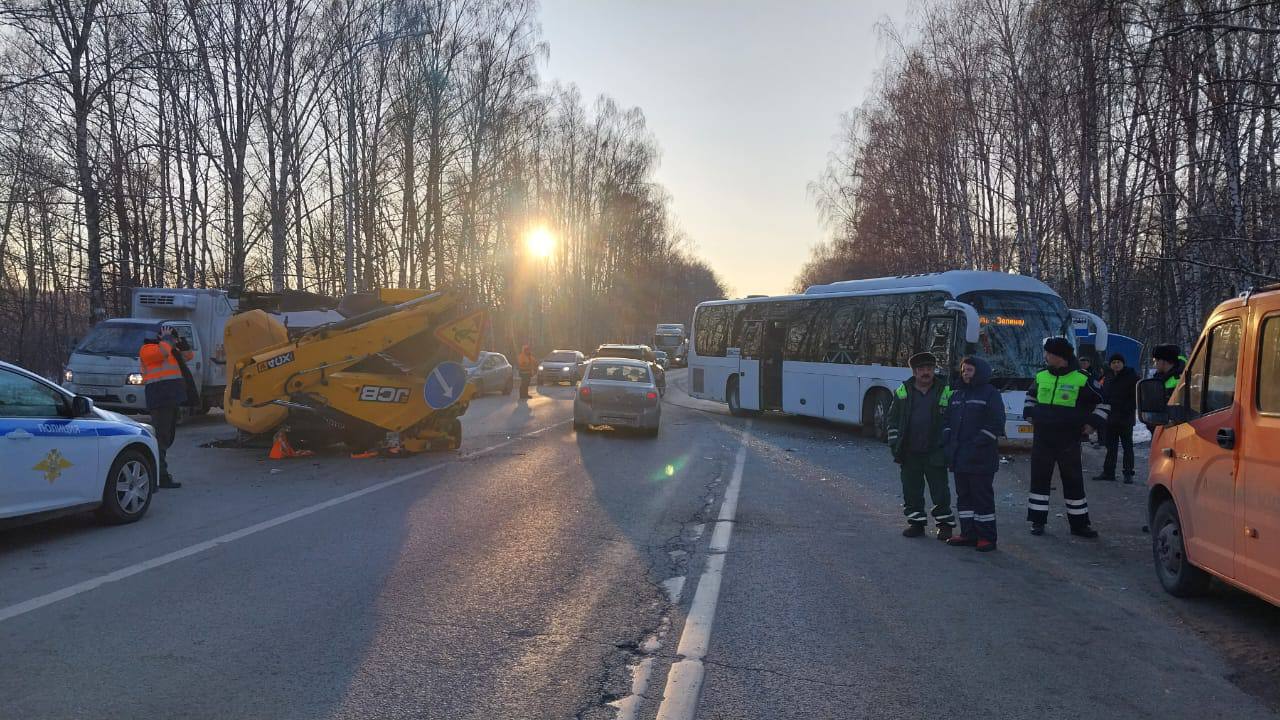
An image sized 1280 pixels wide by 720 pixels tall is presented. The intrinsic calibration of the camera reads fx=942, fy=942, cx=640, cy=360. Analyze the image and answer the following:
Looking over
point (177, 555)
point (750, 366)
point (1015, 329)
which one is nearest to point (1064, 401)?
point (177, 555)

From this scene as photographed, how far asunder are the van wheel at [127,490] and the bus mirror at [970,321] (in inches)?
513

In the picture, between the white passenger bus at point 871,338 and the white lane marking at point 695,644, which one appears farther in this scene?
the white passenger bus at point 871,338

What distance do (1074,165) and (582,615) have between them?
87.4ft

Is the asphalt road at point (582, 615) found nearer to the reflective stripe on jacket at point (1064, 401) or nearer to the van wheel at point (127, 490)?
the van wheel at point (127, 490)

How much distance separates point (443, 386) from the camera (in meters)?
14.0

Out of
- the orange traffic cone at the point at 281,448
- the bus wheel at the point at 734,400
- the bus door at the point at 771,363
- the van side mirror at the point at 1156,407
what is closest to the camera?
the van side mirror at the point at 1156,407

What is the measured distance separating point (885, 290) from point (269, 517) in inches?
557

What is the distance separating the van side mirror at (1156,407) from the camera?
6.54 m

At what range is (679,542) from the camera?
8.33 metres

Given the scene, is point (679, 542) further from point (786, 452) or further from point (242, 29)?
point (242, 29)

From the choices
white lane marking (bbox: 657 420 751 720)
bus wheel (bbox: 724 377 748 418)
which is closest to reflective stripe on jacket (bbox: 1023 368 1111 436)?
white lane marking (bbox: 657 420 751 720)

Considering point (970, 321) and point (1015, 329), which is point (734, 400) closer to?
point (1015, 329)

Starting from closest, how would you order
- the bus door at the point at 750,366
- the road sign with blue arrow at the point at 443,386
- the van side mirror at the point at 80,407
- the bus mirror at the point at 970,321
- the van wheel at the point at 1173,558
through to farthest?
the van wheel at the point at 1173,558, the van side mirror at the point at 80,407, the road sign with blue arrow at the point at 443,386, the bus mirror at the point at 970,321, the bus door at the point at 750,366

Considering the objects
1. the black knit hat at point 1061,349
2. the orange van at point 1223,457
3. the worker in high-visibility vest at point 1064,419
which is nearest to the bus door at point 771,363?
the worker in high-visibility vest at point 1064,419
